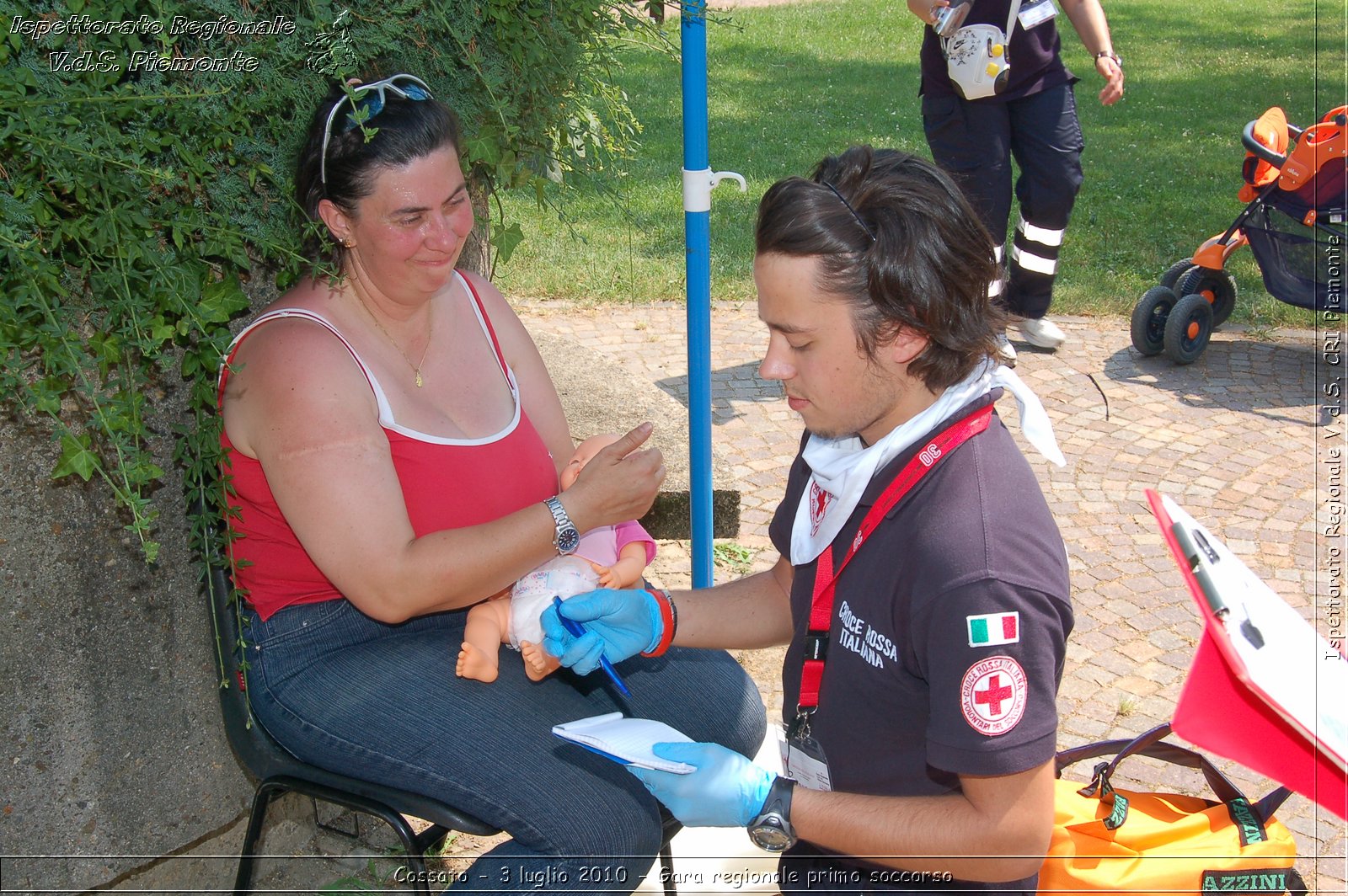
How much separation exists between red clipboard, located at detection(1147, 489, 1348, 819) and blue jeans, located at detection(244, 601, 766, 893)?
96 cm

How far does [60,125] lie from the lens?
1668 millimetres

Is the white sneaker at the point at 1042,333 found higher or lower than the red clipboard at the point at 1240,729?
lower

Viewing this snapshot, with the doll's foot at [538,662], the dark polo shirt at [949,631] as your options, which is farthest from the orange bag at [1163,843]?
the doll's foot at [538,662]

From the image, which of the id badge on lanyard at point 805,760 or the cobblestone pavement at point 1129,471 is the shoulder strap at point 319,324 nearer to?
the id badge on lanyard at point 805,760

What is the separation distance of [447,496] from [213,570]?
0.45 meters

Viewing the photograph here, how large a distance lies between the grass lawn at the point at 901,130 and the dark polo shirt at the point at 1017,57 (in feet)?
3.41

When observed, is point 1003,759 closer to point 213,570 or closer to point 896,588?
point 896,588

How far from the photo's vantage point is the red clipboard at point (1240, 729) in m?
1.38

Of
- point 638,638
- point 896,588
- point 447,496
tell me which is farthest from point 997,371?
point 447,496

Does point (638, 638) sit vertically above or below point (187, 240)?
below

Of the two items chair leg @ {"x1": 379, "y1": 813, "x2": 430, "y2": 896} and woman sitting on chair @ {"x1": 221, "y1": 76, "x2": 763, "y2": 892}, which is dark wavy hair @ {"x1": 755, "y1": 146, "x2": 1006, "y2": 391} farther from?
chair leg @ {"x1": 379, "y1": 813, "x2": 430, "y2": 896}

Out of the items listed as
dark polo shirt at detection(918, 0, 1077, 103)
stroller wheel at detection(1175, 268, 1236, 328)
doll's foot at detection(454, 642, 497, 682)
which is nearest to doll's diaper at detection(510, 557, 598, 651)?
doll's foot at detection(454, 642, 497, 682)

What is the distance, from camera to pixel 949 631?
4.90 feet

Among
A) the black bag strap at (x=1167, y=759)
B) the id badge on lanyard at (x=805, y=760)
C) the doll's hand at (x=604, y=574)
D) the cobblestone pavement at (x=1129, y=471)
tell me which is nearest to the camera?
the id badge on lanyard at (x=805, y=760)
